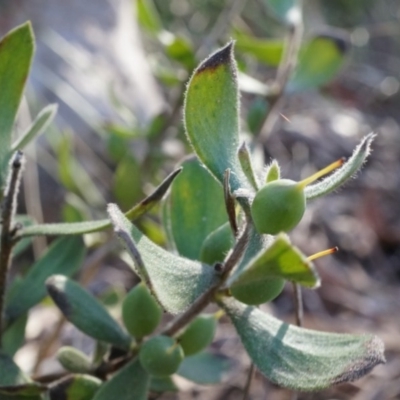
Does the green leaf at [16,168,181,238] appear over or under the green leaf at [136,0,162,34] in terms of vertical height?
under

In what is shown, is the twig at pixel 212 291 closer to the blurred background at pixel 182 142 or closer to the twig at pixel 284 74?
the blurred background at pixel 182 142

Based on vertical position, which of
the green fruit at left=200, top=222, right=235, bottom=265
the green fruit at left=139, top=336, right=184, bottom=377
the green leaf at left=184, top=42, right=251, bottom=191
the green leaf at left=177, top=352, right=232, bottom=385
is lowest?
the green leaf at left=177, top=352, right=232, bottom=385

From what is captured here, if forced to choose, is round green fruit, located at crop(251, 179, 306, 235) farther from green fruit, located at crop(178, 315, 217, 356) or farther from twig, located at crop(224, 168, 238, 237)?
green fruit, located at crop(178, 315, 217, 356)

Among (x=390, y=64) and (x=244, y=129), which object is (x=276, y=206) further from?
(x=390, y=64)

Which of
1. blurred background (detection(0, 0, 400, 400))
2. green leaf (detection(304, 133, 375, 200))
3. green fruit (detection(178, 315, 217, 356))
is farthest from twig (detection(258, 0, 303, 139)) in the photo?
green leaf (detection(304, 133, 375, 200))

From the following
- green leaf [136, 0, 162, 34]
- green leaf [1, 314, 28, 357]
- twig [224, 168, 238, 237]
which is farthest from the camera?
green leaf [136, 0, 162, 34]

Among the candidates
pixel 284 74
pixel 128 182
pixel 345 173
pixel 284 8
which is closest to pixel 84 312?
pixel 345 173

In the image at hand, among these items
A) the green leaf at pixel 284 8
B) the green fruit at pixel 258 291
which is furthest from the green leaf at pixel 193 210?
the green leaf at pixel 284 8
